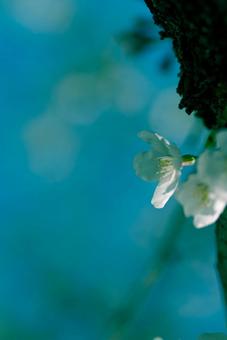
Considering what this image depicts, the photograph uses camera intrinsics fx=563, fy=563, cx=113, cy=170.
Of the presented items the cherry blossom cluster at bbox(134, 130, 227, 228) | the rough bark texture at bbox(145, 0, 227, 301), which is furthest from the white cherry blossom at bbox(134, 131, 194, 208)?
the rough bark texture at bbox(145, 0, 227, 301)

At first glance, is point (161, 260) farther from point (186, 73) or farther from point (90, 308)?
point (186, 73)

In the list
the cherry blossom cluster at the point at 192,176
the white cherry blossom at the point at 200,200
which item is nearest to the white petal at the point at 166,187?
the cherry blossom cluster at the point at 192,176

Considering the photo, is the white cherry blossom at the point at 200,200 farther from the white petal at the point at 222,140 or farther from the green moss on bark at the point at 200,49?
the green moss on bark at the point at 200,49

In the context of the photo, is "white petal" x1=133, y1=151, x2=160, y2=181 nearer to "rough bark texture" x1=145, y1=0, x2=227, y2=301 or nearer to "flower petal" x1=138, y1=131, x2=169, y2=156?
"flower petal" x1=138, y1=131, x2=169, y2=156

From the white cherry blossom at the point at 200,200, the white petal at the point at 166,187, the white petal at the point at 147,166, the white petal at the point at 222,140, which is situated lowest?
the white cherry blossom at the point at 200,200

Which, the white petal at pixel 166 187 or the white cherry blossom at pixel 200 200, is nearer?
the white cherry blossom at pixel 200 200

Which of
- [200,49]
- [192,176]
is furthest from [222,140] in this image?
[200,49]

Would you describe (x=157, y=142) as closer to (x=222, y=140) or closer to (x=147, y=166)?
(x=147, y=166)

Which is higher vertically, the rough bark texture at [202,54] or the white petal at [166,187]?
the rough bark texture at [202,54]
